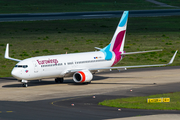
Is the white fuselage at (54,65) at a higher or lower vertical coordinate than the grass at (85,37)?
lower

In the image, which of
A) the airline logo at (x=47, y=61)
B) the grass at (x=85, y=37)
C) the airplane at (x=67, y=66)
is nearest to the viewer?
the airplane at (x=67, y=66)

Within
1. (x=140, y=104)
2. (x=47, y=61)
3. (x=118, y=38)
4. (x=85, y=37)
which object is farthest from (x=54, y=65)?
(x=85, y=37)

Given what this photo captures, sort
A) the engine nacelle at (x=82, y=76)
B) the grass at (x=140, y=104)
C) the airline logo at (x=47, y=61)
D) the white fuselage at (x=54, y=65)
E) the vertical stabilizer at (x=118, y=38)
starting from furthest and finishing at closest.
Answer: the vertical stabilizer at (x=118, y=38) → the engine nacelle at (x=82, y=76) → the airline logo at (x=47, y=61) → the white fuselage at (x=54, y=65) → the grass at (x=140, y=104)

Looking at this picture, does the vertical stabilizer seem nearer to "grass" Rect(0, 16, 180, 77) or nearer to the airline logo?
the airline logo

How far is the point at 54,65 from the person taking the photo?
171ft

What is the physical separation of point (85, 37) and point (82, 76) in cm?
5886

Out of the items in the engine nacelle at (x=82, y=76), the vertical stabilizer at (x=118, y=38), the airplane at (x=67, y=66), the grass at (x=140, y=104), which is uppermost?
the vertical stabilizer at (x=118, y=38)

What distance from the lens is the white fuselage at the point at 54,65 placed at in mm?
50069

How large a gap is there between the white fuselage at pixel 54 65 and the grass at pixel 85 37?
15.1m

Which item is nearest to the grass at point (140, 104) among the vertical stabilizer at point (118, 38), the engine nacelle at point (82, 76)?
the engine nacelle at point (82, 76)

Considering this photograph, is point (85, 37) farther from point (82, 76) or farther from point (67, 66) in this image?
point (82, 76)

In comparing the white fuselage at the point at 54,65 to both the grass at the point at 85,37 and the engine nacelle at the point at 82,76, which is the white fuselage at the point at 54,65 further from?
the grass at the point at 85,37

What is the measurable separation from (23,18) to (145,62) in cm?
7998

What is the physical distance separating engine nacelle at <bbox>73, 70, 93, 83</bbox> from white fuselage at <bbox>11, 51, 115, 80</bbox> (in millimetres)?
1328
